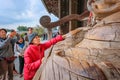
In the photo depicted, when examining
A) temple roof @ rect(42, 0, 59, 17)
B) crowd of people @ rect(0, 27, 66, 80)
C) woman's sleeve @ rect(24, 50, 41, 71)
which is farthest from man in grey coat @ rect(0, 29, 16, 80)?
temple roof @ rect(42, 0, 59, 17)

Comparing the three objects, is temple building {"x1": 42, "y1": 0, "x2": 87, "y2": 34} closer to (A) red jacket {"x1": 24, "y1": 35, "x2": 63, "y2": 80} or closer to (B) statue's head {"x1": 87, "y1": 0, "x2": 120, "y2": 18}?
(A) red jacket {"x1": 24, "y1": 35, "x2": 63, "y2": 80}

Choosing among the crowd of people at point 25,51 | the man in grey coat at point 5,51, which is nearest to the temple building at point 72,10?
the crowd of people at point 25,51

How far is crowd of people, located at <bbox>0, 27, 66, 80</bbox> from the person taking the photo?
2.26 m

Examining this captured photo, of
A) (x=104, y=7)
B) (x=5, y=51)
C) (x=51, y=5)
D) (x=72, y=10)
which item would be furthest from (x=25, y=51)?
(x=51, y=5)

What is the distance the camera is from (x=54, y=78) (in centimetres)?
130

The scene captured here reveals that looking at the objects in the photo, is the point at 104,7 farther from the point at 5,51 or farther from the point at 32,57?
the point at 5,51

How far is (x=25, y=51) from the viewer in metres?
2.64

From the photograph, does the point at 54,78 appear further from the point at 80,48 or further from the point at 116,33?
the point at 116,33

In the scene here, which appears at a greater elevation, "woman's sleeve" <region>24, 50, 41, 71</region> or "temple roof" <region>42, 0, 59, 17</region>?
"temple roof" <region>42, 0, 59, 17</region>

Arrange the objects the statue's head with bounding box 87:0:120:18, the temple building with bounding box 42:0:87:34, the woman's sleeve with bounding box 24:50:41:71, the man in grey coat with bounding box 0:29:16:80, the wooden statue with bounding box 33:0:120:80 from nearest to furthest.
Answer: the wooden statue with bounding box 33:0:120:80 → the statue's head with bounding box 87:0:120:18 → the woman's sleeve with bounding box 24:50:41:71 → the man in grey coat with bounding box 0:29:16:80 → the temple building with bounding box 42:0:87:34

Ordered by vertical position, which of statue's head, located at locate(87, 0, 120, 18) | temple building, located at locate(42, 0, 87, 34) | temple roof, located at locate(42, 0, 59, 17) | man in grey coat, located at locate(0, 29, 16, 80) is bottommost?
man in grey coat, located at locate(0, 29, 16, 80)

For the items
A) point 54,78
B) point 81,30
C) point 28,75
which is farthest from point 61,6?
point 54,78

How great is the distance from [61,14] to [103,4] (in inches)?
180

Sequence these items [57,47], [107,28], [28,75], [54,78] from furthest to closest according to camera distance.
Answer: [28,75]
[57,47]
[107,28]
[54,78]
